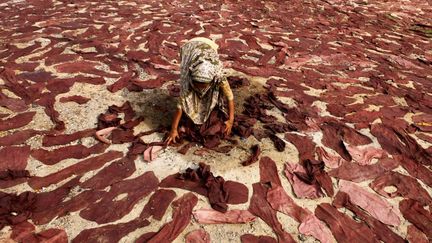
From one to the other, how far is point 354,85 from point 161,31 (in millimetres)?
3502

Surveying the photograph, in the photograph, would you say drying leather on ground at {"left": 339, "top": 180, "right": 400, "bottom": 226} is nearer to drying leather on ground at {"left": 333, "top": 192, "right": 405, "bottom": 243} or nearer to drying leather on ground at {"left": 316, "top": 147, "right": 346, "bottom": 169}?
drying leather on ground at {"left": 333, "top": 192, "right": 405, "bottom": 243}

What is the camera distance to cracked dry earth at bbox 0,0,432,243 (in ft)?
8.71

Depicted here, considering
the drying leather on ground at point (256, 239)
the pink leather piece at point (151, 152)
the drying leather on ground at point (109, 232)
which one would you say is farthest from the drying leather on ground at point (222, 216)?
the pink leather piece at point (151, 152)

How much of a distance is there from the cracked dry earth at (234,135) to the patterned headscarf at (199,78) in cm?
41

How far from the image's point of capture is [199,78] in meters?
2.86

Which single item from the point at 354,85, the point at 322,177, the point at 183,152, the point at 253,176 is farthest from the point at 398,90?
the point at 183,152

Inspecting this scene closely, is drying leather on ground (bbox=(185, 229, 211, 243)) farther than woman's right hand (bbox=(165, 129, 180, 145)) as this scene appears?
No

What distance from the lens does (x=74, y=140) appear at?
344 centimetres

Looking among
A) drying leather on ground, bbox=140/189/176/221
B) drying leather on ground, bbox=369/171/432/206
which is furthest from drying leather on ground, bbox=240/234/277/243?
drying leather on ground, bbox=369/171/432/206

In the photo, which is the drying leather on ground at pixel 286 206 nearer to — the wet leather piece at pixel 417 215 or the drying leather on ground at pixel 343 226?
the drying leather on ground at pixel 343 226

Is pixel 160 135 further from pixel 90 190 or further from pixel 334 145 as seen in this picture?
pixel 334 145

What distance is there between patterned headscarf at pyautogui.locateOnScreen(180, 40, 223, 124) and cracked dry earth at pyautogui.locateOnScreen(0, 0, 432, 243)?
405 mm

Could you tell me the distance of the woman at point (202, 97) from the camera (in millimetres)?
2908

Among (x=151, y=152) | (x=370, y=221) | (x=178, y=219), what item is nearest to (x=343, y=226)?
(x=370, y=221)
